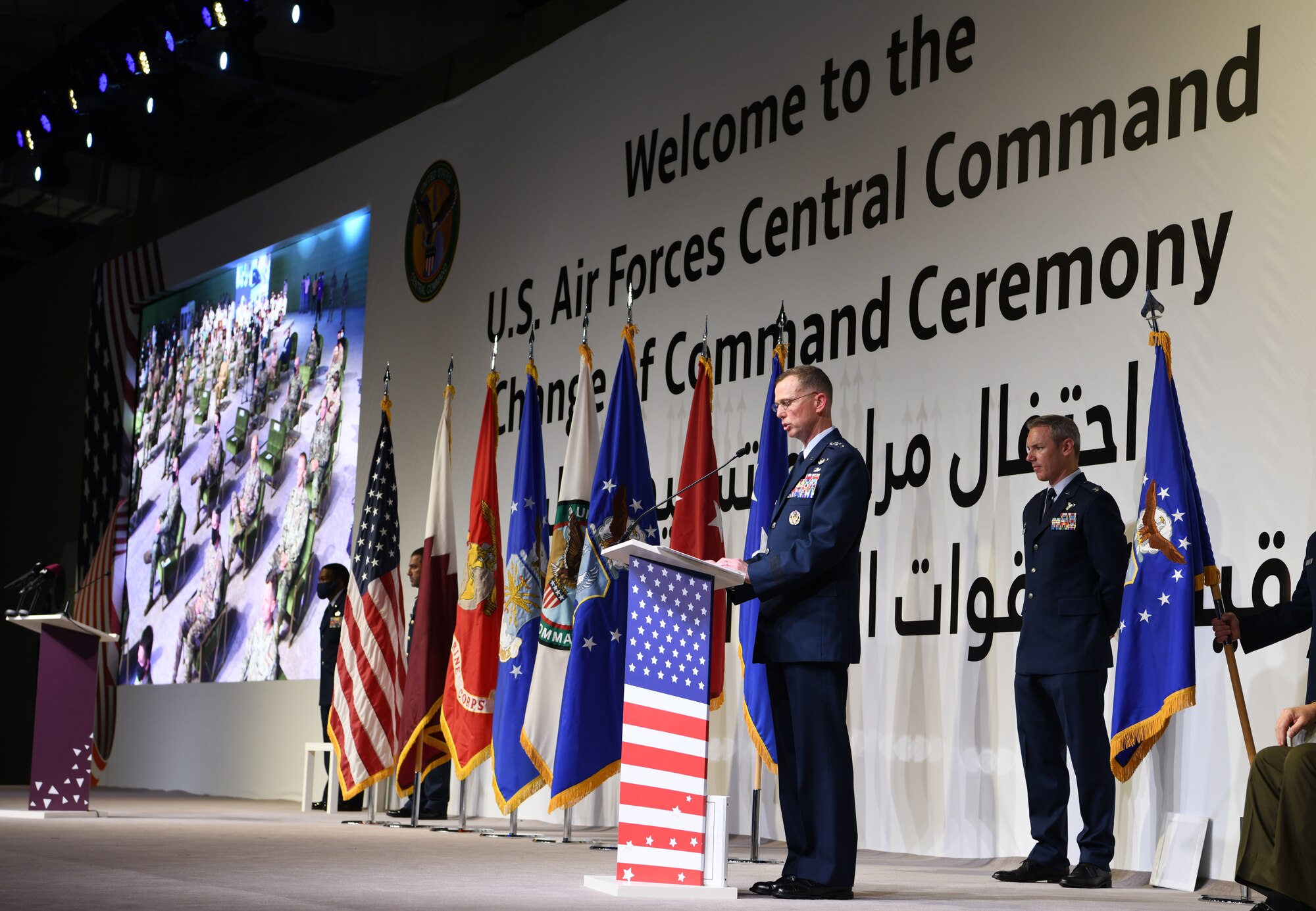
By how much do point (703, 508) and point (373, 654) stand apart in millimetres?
1924

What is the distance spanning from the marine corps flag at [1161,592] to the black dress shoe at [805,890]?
1307 mm

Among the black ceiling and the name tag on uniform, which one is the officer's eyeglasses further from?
the black ceiling

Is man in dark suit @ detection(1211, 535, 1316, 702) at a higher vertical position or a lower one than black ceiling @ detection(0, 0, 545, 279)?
lower

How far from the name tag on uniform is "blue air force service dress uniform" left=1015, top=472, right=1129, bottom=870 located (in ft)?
4.23

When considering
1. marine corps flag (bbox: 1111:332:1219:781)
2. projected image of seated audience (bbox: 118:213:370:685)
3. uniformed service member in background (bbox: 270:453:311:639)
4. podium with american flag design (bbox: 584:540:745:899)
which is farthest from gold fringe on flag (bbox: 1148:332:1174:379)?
uniformed service member in background (bbox: 270:453:311:639)

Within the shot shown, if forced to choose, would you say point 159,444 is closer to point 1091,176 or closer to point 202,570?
point 202,570

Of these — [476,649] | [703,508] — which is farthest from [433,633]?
[703,508]

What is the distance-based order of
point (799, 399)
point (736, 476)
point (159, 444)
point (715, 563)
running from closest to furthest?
point (715, 563) < point (799, 399) < point (736, 476) < point (159, 444)

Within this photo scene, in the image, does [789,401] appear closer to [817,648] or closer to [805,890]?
[817,648]

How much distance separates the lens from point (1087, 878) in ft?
15.3

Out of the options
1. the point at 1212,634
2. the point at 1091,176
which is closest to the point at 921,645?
the point at 1212,634

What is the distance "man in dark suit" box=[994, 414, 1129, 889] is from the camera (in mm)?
4836

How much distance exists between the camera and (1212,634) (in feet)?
16.5

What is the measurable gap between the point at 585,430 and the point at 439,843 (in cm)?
171
